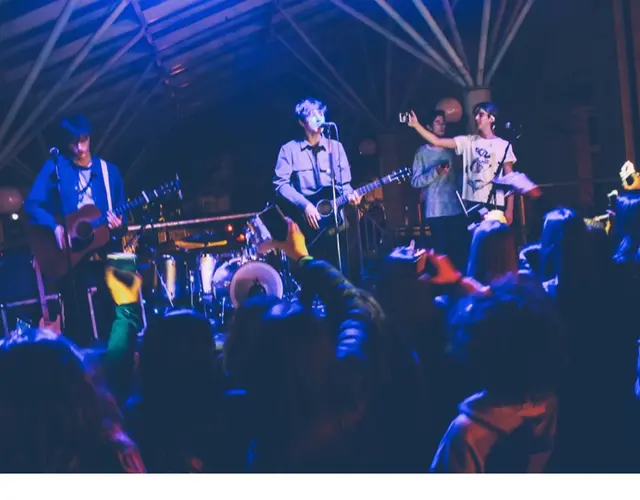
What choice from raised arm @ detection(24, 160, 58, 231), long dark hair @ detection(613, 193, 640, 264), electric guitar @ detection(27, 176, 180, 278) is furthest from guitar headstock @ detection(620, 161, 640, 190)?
raised arm @ detection(24, 160, 58, 231)

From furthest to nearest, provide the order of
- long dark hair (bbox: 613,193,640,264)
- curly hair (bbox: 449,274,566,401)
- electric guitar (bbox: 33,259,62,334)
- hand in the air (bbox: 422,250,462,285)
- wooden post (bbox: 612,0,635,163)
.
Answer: electric guitar (bbox: 33,259,62,334) → wooden post (bbox: 612,0,635,163) → hand in the air (bbox: 422,250,462,285) → long dark hair (bbox: 613,193,640,264) → curly hair (bbox: 449,274,566,401)

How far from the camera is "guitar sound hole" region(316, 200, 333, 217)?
152 inches

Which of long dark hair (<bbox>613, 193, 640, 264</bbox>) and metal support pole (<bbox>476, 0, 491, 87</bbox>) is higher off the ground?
metal support pole (<bbox>476, 0, 491, 87</bbox>)

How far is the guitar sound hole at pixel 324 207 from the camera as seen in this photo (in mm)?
3865

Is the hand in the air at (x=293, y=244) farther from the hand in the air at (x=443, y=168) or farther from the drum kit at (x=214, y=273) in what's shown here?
the hand in the air at (x=443, y=168)

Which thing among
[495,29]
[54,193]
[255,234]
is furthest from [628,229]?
[54,193]

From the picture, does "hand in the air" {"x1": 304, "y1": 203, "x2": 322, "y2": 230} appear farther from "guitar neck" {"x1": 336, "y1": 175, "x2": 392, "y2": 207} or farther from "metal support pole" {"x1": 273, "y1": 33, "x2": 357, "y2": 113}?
"metal support pole" {"x1": 273, "y1": 33, "x2": 357, "y2": 113}

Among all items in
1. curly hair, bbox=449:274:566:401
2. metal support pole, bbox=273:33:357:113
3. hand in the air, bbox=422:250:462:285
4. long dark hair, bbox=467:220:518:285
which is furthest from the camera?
metal support pole, bbox=273:33:357:113

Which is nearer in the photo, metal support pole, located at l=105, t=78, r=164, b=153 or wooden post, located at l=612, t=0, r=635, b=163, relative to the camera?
wooden post, located at l=612, t=0, r=635, b=163

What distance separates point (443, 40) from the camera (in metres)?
4.07

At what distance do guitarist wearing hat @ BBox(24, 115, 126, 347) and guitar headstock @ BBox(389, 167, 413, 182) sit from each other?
141 cm

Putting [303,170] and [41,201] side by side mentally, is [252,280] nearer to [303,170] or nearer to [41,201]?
[303,170]
